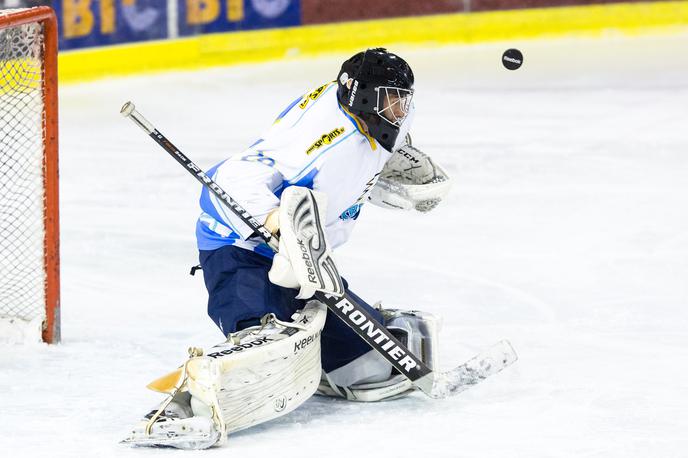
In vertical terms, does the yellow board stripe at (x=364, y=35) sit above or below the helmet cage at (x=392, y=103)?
below

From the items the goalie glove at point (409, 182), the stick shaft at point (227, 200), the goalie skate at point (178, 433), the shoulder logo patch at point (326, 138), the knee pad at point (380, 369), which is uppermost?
the shoulder logo patch at point (326, 138)

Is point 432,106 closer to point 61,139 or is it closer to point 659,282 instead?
point 61,139

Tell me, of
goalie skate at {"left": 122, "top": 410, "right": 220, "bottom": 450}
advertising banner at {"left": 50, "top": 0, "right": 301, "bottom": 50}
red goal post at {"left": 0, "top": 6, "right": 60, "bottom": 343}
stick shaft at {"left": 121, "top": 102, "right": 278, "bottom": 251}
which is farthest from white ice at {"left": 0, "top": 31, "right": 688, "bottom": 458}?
stick shaft at {"left": 121, "top": 102, "right": 278, "bottom": 251}

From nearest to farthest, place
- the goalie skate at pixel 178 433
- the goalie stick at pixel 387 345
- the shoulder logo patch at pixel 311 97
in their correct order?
1. the goalie skate at pixel 178 433
2. the goalie stick at pixel 387 345
3. the shoulder logo patch at pixel 311 97

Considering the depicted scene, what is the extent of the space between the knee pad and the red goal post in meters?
0.79

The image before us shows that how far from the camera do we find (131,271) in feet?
13.9

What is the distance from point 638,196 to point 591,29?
11.8ft

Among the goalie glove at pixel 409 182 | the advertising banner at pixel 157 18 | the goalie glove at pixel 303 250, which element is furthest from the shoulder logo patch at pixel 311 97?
the advertising banner at pixel 157 18

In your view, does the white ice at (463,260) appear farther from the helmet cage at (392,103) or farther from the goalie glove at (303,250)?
the helmet cage at (392,103)

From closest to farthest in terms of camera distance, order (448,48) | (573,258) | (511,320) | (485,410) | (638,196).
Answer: (485,410)
(511,320)
(573,258)
(638,196)
(448,48)

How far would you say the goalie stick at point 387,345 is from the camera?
2.91m

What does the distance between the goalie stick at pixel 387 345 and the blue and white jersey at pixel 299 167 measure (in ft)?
0.12

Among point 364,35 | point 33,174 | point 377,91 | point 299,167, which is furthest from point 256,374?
point 364,35

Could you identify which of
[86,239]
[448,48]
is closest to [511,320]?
[86,239]
